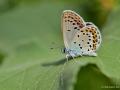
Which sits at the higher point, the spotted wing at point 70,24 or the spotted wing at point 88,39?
the spotted wing at point 70,24

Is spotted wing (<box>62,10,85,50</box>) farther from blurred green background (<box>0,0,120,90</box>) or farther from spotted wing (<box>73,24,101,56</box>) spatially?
blurred green background (<box>0,0,120,90</box>)

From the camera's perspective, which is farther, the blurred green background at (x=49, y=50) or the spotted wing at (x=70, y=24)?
the spotted wing at (x=70, y=24)

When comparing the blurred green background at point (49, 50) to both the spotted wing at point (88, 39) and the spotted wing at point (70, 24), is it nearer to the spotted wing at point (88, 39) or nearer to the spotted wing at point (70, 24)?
the spotted wing at point (88, 39)

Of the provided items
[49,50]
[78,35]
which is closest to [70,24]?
[78,35]

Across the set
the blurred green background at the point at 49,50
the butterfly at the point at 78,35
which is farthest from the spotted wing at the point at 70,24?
the blurred green background at the point at 49,50

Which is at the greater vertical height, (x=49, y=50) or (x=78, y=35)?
(x=78, y=35)

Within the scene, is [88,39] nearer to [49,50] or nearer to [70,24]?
[70,24]

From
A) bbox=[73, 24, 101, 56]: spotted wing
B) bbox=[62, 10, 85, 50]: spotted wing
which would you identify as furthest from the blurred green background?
bbox=[62, 10, 85, 50]: spotted wing
